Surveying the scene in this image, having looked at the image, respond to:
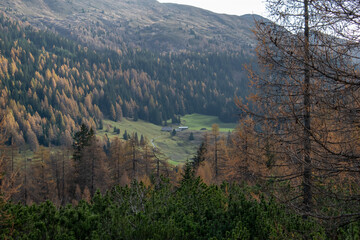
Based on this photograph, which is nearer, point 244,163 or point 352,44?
point 352,44

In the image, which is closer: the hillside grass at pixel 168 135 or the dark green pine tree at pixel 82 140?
the dark green pine tree at pixel 82 140

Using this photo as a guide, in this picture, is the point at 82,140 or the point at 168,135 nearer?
the point at 82,140

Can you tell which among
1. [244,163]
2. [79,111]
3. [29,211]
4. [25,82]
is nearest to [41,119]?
[79,111]

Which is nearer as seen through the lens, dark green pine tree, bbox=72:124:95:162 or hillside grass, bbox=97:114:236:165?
dark green pine tree, bbox=72:124:95:162

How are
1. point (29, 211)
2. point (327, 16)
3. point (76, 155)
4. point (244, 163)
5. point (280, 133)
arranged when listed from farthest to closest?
1. point (76, 155)
2. point (244, 163)
3. point (280, 133)
4. point (29, 211)
5. point (327, 16)

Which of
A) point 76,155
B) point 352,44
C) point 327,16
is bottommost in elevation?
point 76,155

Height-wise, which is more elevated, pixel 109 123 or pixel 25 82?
pixel 25 82

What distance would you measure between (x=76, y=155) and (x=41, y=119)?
112970 mm


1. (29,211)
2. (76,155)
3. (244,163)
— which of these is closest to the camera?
(29,211)

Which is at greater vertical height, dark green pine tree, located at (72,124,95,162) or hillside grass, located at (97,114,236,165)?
dark green pine tree, located at (72,124,95,162)

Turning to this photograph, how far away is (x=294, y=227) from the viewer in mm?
7520

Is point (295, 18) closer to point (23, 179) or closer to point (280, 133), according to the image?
point (280, 133)

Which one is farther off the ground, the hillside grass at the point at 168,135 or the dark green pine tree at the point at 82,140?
the dark green pine tree at the point at 82,140

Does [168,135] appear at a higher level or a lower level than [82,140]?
lower
